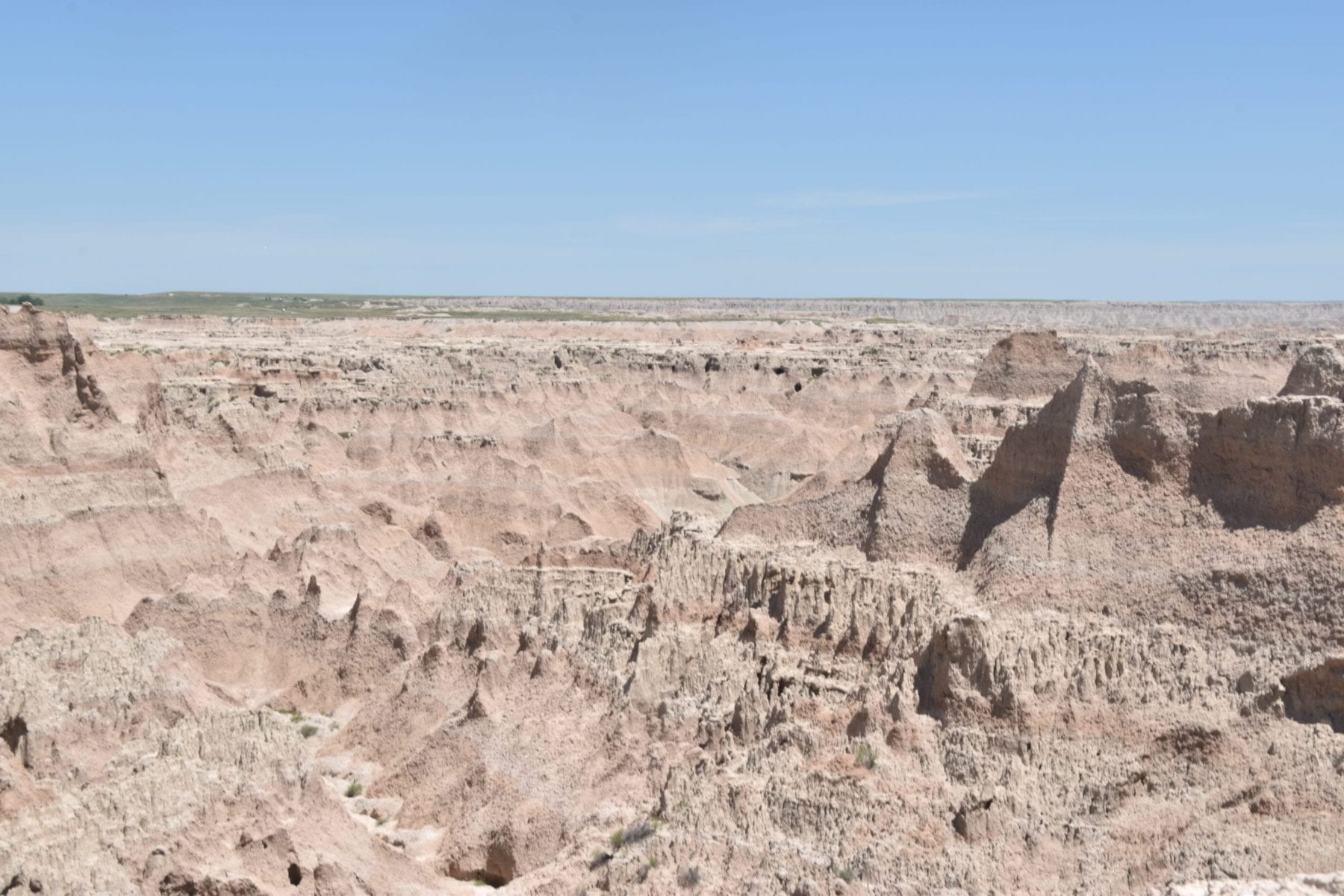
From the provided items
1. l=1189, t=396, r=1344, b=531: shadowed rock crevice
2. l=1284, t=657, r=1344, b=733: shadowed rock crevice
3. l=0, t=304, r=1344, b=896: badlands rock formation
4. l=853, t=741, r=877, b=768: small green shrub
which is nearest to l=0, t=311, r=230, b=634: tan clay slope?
l=0, t=304, r=1344, b=896: badlands rock formation

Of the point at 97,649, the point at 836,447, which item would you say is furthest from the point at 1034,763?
the point at 836,447

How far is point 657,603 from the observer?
28.2m

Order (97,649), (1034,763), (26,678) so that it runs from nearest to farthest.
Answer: (1034,763)
(26,678)
(97,649)

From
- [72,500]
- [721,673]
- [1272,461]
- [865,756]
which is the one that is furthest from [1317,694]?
[72,500]

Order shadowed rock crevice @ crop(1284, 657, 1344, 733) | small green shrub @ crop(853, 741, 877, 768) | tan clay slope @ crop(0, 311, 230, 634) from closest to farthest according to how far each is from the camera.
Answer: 1. shadowed rock crevice @ crop(1284, 657, 1344, 733)
2. small green shrub @ crop(853, 741, 877, 768)
3. tan clay slope @ crop(0, 311, 230, 634)

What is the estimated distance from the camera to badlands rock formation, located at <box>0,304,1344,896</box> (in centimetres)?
1905

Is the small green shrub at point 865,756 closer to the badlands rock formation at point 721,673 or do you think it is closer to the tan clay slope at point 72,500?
the badlands rock formation at point 721,673

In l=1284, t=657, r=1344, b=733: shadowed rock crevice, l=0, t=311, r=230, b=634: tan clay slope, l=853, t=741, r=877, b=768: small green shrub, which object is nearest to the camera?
l=1284, t=657, r=1344, b=733: shadowed rock crevice

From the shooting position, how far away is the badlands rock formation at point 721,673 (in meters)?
19.0

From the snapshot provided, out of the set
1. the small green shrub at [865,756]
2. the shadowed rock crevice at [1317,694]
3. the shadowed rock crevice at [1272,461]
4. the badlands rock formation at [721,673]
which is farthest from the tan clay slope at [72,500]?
the shadowed rock crevice at [1317,694]

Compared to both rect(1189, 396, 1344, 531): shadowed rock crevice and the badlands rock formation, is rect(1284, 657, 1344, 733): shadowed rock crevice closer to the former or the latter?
the badlands rock formation

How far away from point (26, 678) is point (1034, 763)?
1663 centimetres

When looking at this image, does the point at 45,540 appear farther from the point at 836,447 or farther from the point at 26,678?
the point at 836,447

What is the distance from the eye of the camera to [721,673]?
84.9 feet
